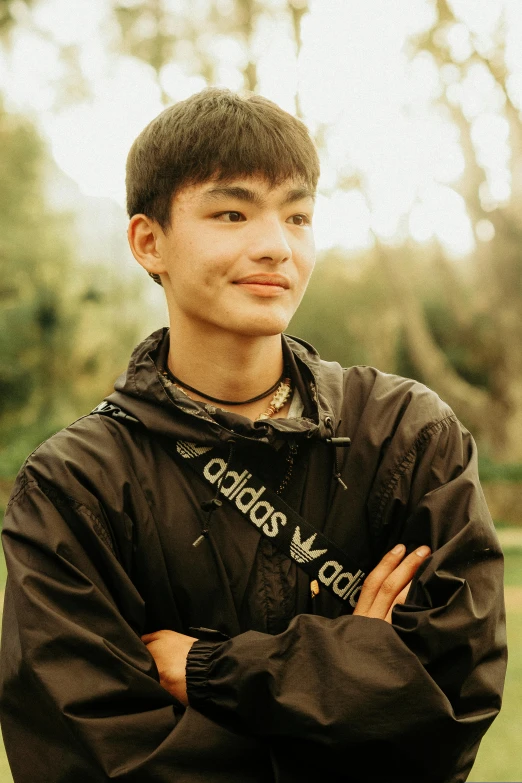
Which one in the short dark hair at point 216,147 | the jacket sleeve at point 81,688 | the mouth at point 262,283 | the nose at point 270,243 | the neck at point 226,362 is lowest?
the jacket sleeve at point 81,688

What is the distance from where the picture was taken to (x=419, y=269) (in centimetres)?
1672

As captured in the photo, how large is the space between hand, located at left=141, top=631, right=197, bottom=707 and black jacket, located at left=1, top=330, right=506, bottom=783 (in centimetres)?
3

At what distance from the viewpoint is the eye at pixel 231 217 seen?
230 cm

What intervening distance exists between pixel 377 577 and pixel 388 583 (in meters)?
0.04

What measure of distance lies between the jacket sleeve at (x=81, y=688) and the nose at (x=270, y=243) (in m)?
0.73

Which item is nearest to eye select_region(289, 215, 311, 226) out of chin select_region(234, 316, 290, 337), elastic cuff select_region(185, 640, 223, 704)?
chin select_region(234, 316, 290, 337)

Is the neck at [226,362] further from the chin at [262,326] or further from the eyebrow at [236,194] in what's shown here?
the eyebrow at [236,194]

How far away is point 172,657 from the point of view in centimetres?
211

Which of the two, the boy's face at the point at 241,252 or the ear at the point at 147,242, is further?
the ear at the point at 147,242

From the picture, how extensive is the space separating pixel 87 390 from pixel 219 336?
13.5m

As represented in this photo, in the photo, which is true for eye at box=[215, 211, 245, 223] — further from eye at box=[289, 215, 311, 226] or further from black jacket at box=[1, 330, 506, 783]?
black jacket at box=[1, 330, 506, 783]

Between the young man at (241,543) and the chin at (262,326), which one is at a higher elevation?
the chin at (262,326)

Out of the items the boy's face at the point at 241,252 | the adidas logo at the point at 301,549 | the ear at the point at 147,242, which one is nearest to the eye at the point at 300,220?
the boy's face at the point at 241,252

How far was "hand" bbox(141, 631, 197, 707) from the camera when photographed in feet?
6.84
